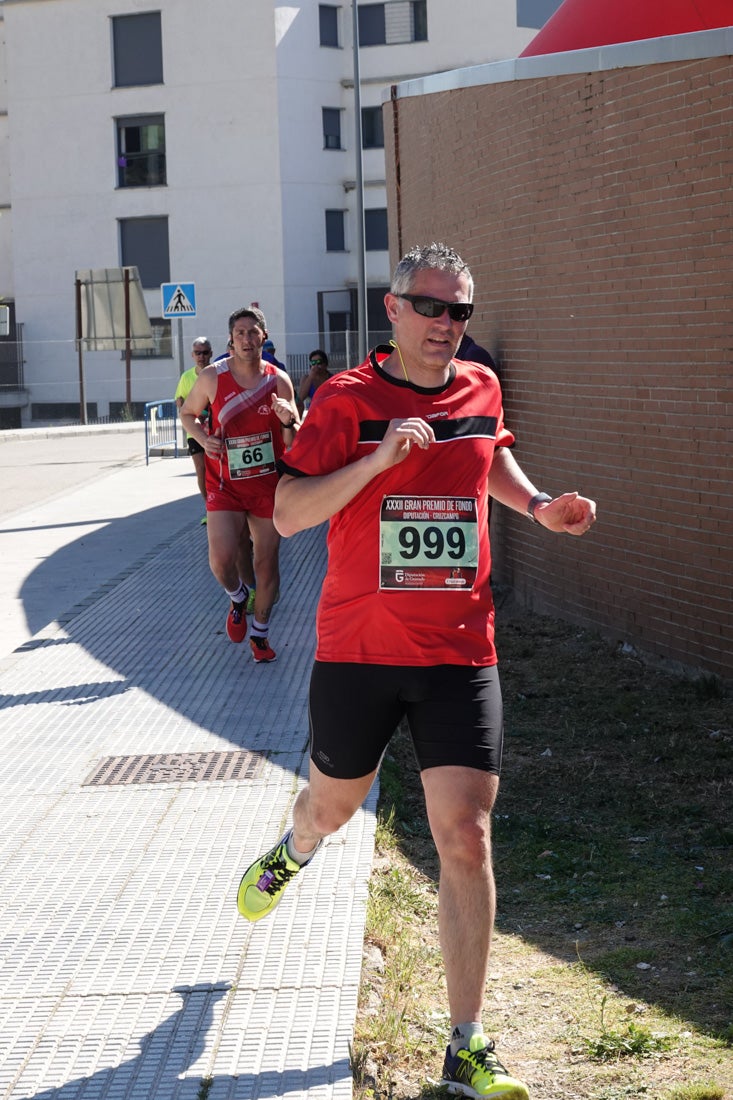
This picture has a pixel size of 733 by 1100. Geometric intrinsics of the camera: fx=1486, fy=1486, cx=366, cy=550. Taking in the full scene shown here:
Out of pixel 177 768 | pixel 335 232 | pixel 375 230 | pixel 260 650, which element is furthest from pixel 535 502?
pixel 375 230

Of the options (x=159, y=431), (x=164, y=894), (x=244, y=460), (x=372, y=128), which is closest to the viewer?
(x=164, y=894)

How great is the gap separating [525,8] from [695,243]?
12795mm

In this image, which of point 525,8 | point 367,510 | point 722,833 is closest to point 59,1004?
point 367,510

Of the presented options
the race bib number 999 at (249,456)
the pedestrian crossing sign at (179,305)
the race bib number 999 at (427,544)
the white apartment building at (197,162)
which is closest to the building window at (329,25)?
the white apartment building at (197,162)

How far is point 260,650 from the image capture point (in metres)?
8.91

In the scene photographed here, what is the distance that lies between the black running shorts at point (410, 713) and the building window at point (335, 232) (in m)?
45.5

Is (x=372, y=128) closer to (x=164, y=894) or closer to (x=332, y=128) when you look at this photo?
(x=332, y=128)

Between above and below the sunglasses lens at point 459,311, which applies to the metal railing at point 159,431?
below

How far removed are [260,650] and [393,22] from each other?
43.3m

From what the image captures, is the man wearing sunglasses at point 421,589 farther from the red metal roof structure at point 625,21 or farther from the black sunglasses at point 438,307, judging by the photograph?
the red metal roof structure at point 625,21

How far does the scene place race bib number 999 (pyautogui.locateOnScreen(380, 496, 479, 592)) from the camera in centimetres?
386

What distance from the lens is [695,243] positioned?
26.9 feet

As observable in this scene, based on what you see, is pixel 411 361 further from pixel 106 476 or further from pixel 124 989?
pixel 106 476

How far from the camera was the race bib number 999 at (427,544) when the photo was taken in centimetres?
386
